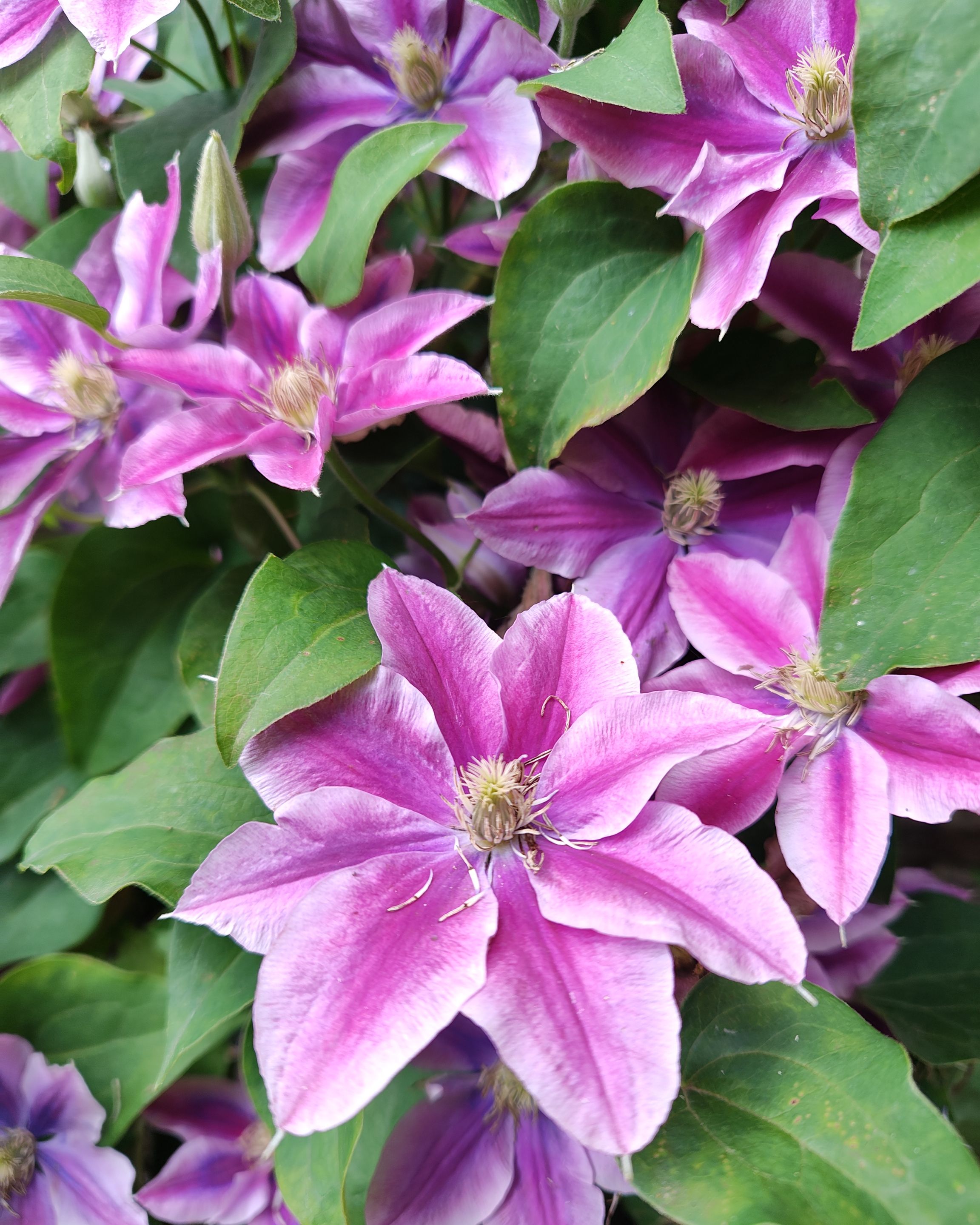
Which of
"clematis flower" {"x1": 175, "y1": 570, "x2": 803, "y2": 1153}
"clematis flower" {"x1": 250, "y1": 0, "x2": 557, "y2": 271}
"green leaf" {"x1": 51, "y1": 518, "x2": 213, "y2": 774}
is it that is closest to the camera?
"clematis flower" {"x1": 175, "y1": 570, "x2": 803, "y2": 1153}

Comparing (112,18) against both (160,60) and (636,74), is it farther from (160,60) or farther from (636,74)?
(636,74)

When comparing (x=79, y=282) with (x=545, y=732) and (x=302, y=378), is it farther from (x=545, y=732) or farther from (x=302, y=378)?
(x=545, y=732)

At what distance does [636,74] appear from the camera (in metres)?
0.42

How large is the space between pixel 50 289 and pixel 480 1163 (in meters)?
0.45

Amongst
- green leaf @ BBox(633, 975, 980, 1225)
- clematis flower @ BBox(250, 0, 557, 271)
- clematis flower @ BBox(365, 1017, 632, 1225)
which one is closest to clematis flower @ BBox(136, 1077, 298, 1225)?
clematis flower @ BBox(365, 1017, 632, 1225)

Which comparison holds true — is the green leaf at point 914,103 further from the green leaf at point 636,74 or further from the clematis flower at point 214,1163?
the clematis flower at point 214,1163

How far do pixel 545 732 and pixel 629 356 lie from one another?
0.58 ft

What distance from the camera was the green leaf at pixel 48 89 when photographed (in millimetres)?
538

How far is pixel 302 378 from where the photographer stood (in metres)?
0.54

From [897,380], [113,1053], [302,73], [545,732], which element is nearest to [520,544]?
[545,732]

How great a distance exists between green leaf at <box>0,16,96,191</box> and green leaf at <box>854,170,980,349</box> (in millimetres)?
417

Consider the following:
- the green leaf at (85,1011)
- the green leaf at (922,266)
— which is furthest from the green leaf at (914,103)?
the green leaf at (85,1011)

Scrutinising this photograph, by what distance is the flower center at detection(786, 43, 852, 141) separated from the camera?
0.46 metres

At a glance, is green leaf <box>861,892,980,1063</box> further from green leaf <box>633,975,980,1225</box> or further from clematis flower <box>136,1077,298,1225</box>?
clematis flower <box>136,1077,298,1225</box>
